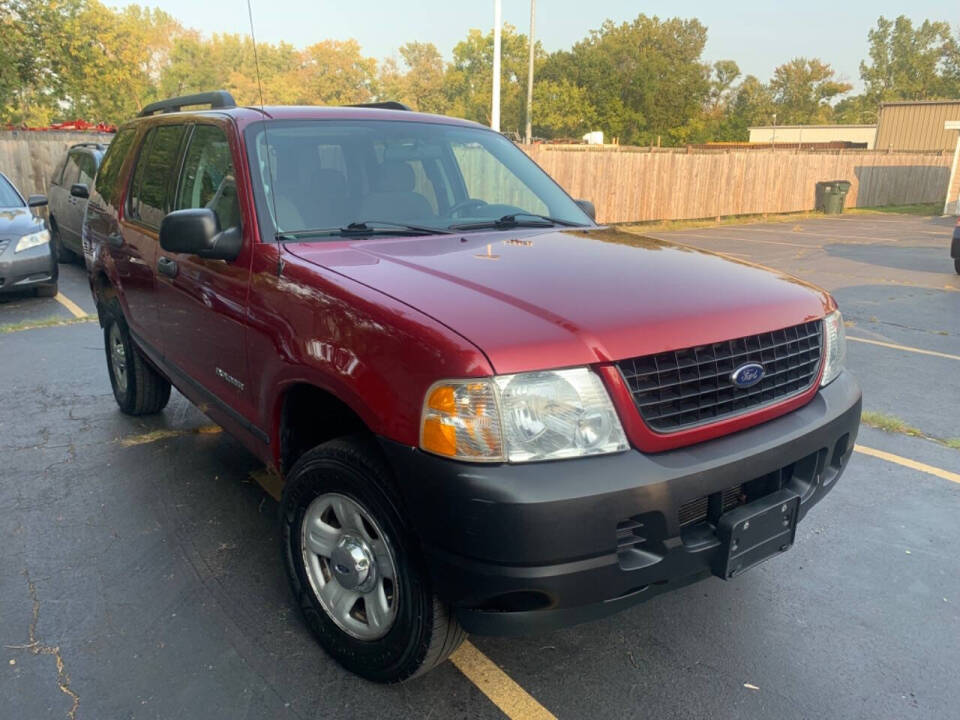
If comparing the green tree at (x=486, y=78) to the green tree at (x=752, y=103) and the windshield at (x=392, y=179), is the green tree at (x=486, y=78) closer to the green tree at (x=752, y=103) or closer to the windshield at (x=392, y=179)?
Answer: the green tree at (x=752, y=103)

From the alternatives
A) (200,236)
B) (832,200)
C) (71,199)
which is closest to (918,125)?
(832,200)

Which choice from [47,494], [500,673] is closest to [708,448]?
[500,673]

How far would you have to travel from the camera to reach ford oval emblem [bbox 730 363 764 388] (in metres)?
2.36

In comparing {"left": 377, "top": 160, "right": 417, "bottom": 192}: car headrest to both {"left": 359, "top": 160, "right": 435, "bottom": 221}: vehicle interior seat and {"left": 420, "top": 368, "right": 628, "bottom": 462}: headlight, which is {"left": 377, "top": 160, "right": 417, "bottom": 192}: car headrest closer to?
{"left": 359, "top": 160, "right": 435, "bottom": 221}: vehicle interior seat

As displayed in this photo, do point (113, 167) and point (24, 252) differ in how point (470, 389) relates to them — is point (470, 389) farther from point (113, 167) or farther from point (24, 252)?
point (24, 252)

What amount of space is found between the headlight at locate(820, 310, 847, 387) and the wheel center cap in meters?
1.78

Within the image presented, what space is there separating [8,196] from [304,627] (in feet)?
29.7

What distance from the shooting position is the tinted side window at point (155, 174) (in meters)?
3.98

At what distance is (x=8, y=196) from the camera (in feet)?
31.1

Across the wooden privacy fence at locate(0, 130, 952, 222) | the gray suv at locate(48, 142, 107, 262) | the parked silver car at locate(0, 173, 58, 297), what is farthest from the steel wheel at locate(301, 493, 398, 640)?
the wooden privacy fence at locate(0, 130, 952, 222)

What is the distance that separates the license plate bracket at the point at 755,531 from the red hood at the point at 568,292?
1.80 feet

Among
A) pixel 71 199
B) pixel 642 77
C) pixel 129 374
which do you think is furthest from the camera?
pixel 642 77

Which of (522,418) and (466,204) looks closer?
(522,418)

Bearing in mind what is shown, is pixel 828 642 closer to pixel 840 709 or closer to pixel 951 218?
pixel 840 709
